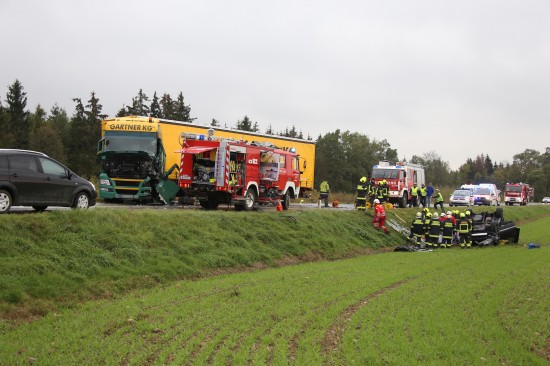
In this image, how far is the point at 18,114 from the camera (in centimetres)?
6297

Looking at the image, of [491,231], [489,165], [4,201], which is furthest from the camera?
[489,165]

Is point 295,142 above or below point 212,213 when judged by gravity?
above

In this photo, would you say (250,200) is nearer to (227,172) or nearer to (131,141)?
(227,172)

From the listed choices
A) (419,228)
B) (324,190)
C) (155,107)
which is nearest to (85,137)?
(155,107)

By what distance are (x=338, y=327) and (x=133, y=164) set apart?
15.4 m

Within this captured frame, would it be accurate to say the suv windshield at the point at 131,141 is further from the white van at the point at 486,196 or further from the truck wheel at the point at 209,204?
the white van at the point at 486,196

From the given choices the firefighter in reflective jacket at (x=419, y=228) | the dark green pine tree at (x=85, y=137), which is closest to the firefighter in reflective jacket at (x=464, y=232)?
the firefighter in reflective jacket at (x=419, y=228)

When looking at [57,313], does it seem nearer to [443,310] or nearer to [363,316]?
[363,316]

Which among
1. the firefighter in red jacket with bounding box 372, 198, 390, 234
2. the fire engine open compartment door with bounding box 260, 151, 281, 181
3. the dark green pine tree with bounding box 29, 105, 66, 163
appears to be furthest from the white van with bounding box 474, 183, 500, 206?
the dark green pine tree with bounding box 29, 105, 66, 163

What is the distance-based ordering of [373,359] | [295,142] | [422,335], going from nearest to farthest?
1. [373,359]
2. [422,335]
3. [295,142]

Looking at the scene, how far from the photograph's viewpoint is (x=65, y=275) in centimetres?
1002

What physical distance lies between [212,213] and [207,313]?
327 inches

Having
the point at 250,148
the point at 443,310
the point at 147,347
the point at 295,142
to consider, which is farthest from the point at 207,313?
the point at 295,142

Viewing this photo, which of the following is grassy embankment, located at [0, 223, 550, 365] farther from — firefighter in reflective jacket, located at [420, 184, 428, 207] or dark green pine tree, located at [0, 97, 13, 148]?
dark green pine tree, located at [0, 97, 13, 148]
